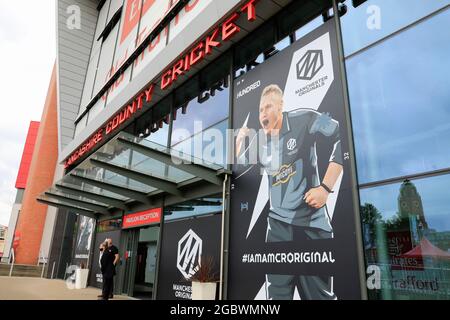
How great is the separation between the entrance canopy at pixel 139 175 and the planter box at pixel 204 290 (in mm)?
2162

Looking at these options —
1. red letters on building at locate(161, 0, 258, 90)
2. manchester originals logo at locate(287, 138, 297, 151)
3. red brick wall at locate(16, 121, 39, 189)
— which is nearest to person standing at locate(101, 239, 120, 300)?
red letters on building at locate(161, 0, 258, 90)

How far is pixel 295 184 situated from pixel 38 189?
94.3 ft

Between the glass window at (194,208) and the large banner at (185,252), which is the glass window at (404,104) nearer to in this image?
the glass window at (194,208)

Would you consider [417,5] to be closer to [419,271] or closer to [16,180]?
[419,271]

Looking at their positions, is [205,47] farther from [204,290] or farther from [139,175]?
[204,290]

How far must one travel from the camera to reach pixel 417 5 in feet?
18.0

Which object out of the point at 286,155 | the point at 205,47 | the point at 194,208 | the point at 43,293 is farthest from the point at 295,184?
the point at 43,293

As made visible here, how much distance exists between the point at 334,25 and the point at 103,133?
11.0m

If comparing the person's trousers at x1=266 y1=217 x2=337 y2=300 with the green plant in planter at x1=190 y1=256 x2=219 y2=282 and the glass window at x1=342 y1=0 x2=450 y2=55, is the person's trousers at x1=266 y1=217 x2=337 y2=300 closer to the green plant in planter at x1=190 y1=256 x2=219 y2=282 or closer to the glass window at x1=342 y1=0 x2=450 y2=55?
the green plant in planter at x1=190 y1=256 x2=219 y2=282

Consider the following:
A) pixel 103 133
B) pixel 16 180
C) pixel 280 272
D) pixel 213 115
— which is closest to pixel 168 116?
pixel 213 115

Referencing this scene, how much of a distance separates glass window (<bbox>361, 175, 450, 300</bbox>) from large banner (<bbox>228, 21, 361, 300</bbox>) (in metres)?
0.35

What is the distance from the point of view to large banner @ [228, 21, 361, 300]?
5.57 m

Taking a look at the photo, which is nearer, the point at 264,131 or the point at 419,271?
the point at 419,271

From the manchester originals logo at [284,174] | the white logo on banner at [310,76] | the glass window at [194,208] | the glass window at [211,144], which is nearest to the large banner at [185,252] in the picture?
the glass window at [194,208]
